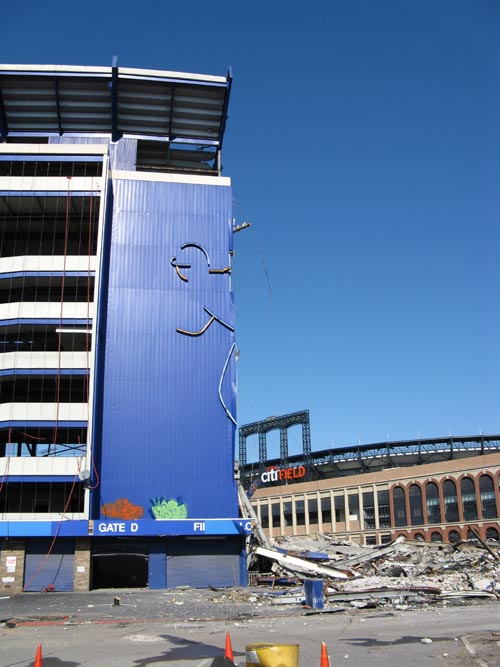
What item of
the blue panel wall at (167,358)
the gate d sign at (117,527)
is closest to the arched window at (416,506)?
the blue panel wall at (167,358)

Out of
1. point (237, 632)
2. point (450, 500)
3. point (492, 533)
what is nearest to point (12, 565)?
point (237, 632)

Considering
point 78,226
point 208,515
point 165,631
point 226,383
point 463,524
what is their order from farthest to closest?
point 463,524 → point 78,226 → point 226,383 → point 208,515 → point 165,631

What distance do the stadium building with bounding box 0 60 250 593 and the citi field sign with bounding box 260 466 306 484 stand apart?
61.6 m

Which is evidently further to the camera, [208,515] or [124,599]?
[208,515]

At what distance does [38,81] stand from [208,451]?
34.2 meters

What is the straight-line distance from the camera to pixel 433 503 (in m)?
88.6

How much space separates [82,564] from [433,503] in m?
59.9

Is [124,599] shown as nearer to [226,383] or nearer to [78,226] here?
[226,383]

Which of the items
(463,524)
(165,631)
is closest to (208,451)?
(165,631)

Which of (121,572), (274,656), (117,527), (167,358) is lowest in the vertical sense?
(121,572)

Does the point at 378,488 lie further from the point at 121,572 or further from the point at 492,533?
the point at 121,572

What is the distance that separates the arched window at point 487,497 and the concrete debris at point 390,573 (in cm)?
2913

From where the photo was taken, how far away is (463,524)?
83500 mm

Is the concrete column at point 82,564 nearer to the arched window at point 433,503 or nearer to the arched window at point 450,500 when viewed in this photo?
the arched window at point 450,500
